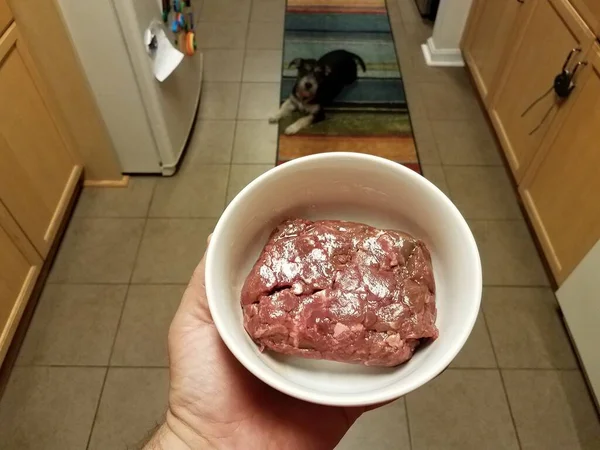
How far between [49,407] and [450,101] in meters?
1.88

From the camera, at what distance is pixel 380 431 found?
124 cm

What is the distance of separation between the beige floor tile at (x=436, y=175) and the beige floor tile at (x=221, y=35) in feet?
3.74

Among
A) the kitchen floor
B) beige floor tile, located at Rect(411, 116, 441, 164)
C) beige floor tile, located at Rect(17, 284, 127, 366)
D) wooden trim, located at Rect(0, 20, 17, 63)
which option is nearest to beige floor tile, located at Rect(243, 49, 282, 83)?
the kitchen floor

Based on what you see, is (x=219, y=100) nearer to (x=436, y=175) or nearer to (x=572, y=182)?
(x=436, y=175)

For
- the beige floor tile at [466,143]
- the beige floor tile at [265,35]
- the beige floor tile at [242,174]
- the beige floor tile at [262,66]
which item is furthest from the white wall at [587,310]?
the beige floor tile at [265,35]

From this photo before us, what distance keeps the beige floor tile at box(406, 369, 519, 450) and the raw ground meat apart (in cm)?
85

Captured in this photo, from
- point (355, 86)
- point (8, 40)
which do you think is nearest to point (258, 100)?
point (355, 86)

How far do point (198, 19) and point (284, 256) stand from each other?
2285 mm

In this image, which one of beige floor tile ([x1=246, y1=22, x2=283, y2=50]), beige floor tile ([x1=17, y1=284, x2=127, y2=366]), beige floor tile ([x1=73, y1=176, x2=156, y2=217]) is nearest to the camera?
beige floor tile ([x1=17, y1=284, x2=127, y2=366])

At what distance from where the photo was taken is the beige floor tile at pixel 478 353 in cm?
136

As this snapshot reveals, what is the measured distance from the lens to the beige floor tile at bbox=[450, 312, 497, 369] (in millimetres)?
1357

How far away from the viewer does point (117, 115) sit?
60.4 inches

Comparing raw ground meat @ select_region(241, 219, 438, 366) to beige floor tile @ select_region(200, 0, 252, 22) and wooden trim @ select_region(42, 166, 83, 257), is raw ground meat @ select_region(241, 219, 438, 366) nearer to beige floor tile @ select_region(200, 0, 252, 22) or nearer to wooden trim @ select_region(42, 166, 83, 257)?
wooden trim @ select_region(42, 166, 83, 257)

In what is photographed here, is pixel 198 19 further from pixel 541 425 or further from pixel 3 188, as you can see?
pixel 541 425
